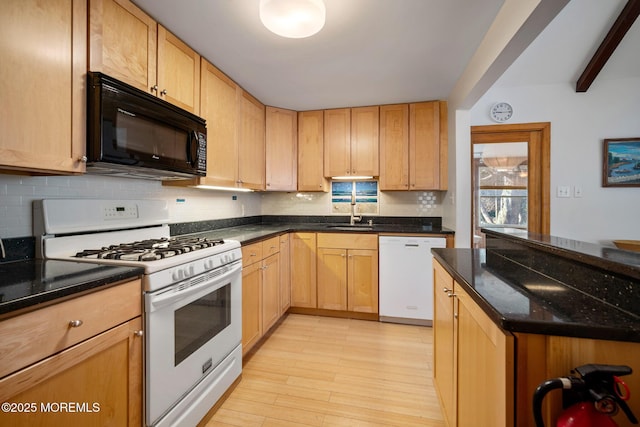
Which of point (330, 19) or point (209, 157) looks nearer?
point (330, 19)

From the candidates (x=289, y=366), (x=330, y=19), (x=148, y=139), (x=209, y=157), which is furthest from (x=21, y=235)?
(x=330, y=19)

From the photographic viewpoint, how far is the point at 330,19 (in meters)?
1.62

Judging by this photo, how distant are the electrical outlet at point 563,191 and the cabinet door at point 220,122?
3335 mm

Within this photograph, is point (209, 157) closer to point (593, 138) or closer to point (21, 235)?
point (21, 235)

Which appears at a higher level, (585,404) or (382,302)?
(585,404)

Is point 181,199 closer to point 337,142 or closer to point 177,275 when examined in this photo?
point 177,275

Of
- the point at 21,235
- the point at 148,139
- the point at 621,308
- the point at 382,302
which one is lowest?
the point at 382,302

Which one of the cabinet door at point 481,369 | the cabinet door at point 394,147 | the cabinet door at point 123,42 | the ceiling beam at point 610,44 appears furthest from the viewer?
the cabinet door at point 394,147

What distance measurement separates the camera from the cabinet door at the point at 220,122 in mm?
2062

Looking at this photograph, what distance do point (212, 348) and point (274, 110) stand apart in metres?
2.52

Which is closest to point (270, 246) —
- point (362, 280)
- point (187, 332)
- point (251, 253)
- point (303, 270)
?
point (251, 253)

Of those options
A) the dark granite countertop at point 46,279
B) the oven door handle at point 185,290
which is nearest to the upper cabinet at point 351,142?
the oven door handle at point 185,290

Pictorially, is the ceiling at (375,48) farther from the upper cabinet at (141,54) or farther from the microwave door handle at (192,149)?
the microwave door handle at (192,149)

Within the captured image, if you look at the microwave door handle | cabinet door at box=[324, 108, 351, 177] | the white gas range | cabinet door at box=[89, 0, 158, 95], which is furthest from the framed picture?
cabinet door at box=[89, 0, 158, 95]
